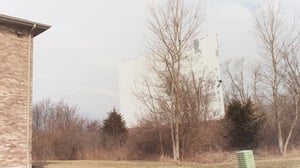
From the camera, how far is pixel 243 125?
2338 centimetres

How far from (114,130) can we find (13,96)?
16.0 meters

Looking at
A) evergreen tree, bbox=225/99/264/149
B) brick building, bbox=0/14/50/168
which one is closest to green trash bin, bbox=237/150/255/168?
brick building, bbox=0/14/50/168

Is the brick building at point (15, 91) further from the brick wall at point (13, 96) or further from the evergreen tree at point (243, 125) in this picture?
the evergreen tree at point (243, 125)

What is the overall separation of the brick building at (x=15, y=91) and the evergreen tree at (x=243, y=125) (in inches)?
612

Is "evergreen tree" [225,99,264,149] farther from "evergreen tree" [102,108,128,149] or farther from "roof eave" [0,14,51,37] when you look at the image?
"roof eave" [0,14,51,37]

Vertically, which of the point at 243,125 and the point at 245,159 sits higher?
the point at 243,125

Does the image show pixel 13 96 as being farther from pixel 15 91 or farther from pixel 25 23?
pixel 25 23

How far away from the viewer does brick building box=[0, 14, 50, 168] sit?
11.9 metres

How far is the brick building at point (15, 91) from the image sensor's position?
39.0 feet

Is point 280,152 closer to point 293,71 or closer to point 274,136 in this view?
point 274,136

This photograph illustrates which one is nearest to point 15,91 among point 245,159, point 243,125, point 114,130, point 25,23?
point 25,23

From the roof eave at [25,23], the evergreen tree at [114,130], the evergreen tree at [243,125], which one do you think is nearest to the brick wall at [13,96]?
the roof eave at [25,23]

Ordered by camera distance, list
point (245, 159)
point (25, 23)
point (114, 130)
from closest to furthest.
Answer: point (245, 159)
point (25, 23)
point (114, 130)

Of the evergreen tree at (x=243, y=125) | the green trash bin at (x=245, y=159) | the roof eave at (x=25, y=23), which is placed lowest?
the green trash bin at (x=245, y=159)
